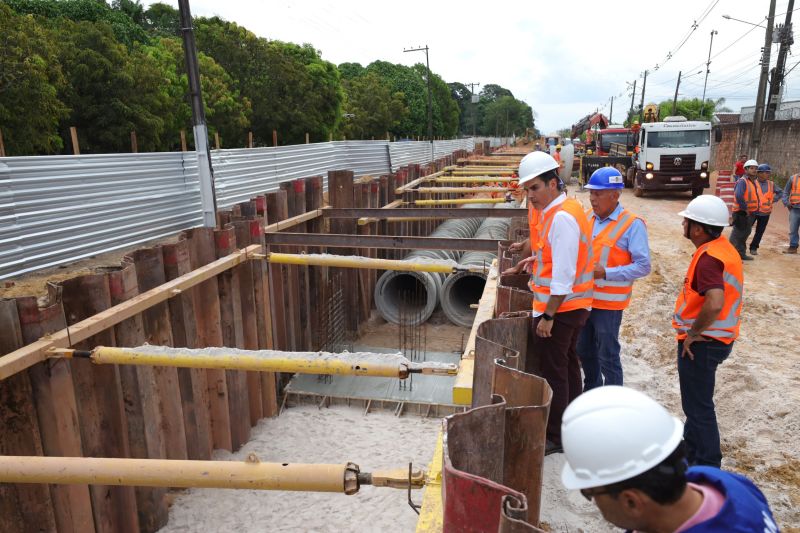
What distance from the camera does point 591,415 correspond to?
5.19ft

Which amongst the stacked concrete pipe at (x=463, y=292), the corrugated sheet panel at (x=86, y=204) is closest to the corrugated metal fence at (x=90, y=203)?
the corrugated sheet panel at (x=86, y=204)

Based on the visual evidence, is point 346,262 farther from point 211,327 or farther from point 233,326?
point 211,327

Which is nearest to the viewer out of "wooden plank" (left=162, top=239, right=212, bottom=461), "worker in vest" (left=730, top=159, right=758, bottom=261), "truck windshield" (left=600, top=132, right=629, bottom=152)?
"wooden plank" (left=162, top=239, right=212, bottom=461)

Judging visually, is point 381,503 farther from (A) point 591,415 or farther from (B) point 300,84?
(B) point 300,84

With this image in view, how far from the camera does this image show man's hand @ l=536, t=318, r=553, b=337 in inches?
153

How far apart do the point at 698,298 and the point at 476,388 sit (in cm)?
200

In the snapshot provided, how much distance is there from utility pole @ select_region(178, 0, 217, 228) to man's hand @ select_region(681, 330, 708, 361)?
5.22 metres

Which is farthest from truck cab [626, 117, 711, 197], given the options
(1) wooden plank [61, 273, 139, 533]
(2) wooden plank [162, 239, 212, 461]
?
(1) wooden plank [61, 273, 139, 533]

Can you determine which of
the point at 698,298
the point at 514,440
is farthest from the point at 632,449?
the point at 698,298

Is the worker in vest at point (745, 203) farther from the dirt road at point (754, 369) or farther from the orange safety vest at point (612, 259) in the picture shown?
the orange safety vest at point (612, 259)

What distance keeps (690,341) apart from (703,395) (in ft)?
1.40

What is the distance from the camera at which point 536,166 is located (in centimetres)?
405

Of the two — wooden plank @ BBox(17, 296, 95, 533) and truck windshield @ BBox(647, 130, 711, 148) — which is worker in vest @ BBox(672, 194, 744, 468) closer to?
wooden plank @ BBox(17, 296, 95, 533)

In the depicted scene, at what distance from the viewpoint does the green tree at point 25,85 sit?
11789 mm
